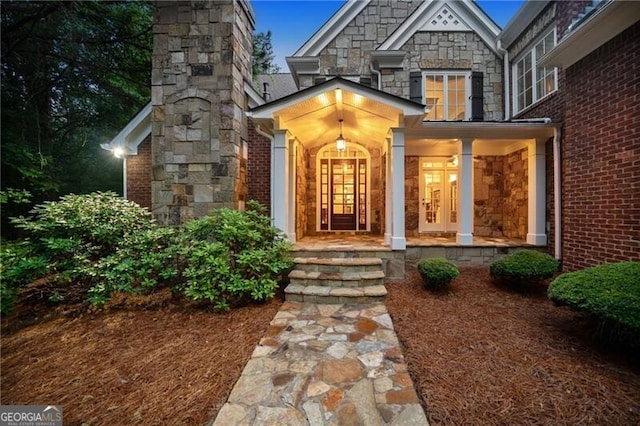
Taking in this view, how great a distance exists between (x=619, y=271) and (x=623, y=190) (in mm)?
1852

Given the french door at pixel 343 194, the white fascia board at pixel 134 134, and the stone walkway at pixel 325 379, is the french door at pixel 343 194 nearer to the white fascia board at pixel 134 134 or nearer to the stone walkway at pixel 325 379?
the stone walkway at pixel 325 379

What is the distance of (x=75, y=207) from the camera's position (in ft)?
13.5

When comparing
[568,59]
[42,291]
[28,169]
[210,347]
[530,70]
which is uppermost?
[530,70]

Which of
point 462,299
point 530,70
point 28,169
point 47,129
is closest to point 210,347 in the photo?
point 462,299

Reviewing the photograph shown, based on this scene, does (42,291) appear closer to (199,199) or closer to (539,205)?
(199,199)

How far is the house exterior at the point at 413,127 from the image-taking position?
4.26 metres

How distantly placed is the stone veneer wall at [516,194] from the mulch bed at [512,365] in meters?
3.25

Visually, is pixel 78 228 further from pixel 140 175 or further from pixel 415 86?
pixel 415 86

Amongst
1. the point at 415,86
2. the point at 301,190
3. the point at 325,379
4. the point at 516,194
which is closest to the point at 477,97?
the point at 415,86

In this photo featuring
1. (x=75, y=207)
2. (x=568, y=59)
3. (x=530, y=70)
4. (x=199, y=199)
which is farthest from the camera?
(x=530, y=70)

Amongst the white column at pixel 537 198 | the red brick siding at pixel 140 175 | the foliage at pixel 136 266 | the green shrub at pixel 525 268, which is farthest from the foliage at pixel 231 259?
the white column at pixel 537 198

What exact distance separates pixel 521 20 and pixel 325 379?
873 centimetres

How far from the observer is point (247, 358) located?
2.59 meters

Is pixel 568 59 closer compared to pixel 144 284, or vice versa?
pixel 144 284
